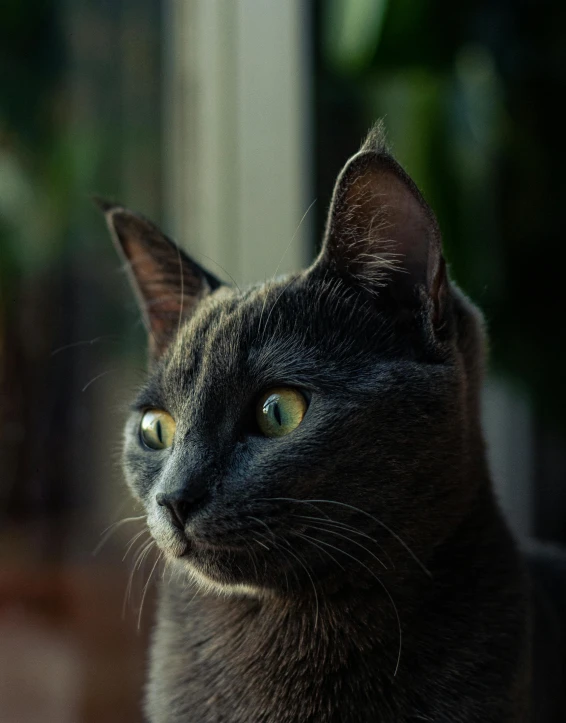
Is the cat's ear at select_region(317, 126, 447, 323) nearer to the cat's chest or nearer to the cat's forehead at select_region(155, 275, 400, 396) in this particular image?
the cat's forehead at select_region(155, 275, 400, 396)

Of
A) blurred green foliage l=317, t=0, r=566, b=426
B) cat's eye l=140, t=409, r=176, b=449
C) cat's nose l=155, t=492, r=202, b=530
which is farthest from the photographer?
blurred green foliage l=317, t=0, r=566, b=426

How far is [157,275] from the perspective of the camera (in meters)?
0.86

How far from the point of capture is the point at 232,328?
0.70 metres

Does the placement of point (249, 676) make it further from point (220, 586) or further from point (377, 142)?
point (377, 142)

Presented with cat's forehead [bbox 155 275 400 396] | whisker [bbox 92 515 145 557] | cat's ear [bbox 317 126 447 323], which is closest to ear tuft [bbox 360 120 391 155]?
cat's ear [bbox 317 126 447 323]

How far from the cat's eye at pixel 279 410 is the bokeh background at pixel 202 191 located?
0.49m

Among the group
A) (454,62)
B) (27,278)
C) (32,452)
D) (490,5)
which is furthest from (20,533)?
(490,5)

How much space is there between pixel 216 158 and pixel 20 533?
69 cm

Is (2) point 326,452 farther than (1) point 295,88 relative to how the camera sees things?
No

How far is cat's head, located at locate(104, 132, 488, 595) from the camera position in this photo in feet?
2.02

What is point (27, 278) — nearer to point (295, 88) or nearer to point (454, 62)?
point (295, 88)

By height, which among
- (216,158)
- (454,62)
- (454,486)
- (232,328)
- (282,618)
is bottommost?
(282,618)

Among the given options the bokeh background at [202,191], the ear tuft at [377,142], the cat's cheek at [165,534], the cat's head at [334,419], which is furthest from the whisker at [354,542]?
the bokeh background at [202,191]

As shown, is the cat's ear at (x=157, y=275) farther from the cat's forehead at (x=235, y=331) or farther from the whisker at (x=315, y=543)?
the whisker at (x=315, y=543)
